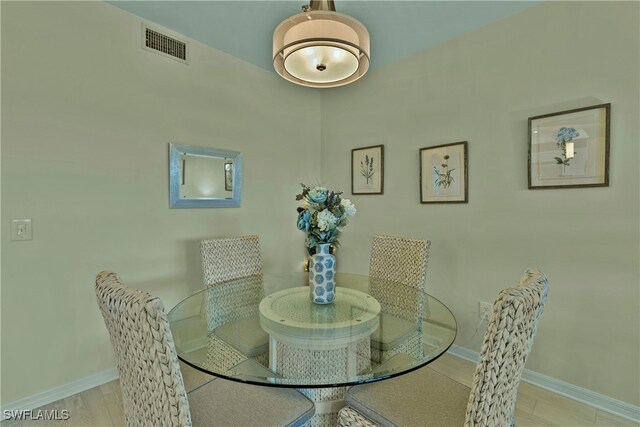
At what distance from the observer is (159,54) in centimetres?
225

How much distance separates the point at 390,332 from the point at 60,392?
2.06 meters

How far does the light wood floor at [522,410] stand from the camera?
5.55ft

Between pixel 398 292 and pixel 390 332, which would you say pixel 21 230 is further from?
pixel 398 292

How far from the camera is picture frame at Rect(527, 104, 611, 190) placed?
178cm

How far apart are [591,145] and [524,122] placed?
1.32ft

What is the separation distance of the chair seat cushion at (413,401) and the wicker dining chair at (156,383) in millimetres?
224

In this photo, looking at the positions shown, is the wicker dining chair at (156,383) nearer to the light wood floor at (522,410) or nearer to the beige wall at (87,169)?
the light wood floor at (522,410)

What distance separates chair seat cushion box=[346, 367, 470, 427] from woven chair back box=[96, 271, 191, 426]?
668mm

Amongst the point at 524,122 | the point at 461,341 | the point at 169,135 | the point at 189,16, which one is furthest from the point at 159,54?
the point at 461,341

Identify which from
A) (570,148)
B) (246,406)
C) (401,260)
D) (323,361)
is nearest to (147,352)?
Answer: (246,406)

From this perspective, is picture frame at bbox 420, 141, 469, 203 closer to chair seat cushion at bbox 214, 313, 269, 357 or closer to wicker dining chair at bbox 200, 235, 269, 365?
wicker dining chair at bbox 200, 235, 269, 365

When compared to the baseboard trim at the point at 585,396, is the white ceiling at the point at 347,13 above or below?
above

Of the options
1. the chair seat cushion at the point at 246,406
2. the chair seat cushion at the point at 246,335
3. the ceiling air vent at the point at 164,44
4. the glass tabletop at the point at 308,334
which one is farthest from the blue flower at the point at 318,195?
the ceiling air vent at the point at 164,44

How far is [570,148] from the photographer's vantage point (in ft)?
6.13
